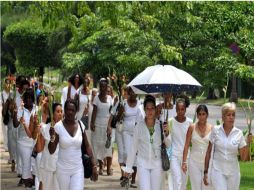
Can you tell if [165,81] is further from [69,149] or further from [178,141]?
[69,149]

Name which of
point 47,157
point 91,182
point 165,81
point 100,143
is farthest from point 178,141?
point 100,143

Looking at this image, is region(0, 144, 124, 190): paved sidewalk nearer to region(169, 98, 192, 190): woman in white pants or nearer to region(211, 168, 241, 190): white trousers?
region(169, 98, 192, 190): woman in white pants

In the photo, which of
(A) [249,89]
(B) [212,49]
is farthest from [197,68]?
(A) [249,89]

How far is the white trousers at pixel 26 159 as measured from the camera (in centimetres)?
1148

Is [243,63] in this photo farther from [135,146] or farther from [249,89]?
[249,89]

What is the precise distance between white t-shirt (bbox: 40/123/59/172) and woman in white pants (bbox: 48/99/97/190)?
63 cm

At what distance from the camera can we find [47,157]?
9.19m

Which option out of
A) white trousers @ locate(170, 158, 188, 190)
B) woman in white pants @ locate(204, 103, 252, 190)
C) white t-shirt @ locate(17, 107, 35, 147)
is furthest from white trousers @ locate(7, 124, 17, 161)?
woman in white pants @ locate(204, 103, 252, 190)

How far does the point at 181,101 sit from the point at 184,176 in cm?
98

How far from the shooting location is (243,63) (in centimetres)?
1738

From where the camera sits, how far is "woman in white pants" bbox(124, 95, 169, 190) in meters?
8.94

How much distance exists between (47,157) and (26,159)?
2367 millimetres

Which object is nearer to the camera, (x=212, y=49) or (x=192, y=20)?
(x=192, y=20)

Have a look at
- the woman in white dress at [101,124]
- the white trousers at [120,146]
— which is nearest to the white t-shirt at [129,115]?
the white trousers at [120,146]
